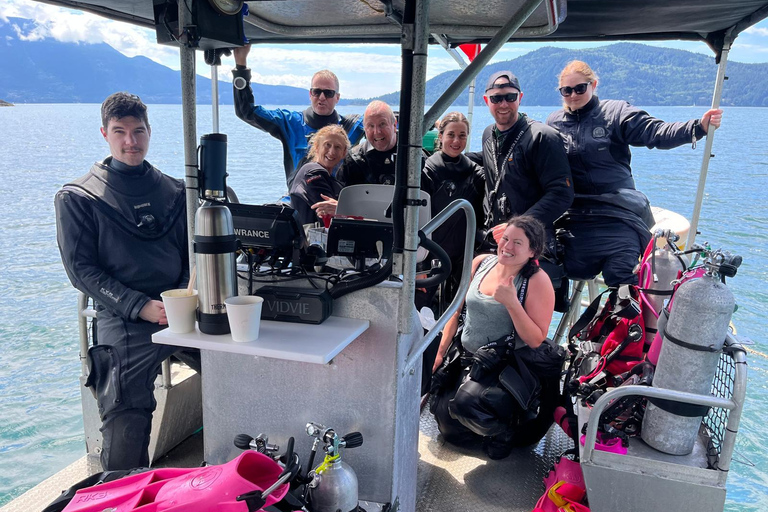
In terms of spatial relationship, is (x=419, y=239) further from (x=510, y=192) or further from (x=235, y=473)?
(x=510, y=192)

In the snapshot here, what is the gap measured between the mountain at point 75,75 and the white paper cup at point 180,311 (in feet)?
336

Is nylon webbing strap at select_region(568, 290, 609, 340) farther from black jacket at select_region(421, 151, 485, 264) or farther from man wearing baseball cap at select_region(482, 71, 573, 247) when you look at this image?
black jacket at select_region(421, 151, 485, 264)

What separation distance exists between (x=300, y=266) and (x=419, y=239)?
0.39 m

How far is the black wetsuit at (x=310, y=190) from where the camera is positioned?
2.98 metres

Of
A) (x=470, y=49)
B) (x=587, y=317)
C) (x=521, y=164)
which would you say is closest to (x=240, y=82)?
(x=521, y=164)

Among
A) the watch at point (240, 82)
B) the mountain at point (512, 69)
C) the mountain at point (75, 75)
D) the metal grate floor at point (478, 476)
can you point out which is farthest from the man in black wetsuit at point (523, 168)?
the mountain at point (75, 75)

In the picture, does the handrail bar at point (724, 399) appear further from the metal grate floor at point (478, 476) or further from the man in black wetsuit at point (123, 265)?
the man in black wetsuit at point (123, 265)

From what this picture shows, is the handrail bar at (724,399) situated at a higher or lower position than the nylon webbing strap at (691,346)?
lower

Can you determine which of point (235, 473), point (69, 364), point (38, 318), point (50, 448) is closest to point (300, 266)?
point (235, 473)

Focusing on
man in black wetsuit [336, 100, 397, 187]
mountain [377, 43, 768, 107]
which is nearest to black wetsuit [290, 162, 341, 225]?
man in black wetsuit [336, 100, 397, 187]

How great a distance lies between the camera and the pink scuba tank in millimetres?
1306

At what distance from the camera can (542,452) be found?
2723 millimetres

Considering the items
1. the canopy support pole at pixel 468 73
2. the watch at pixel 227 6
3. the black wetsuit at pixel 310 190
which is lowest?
the black wetsuit at pixel 310 190

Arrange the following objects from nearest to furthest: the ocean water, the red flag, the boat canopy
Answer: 1. the boat canopy
2. the red flag
3. the ocean water
